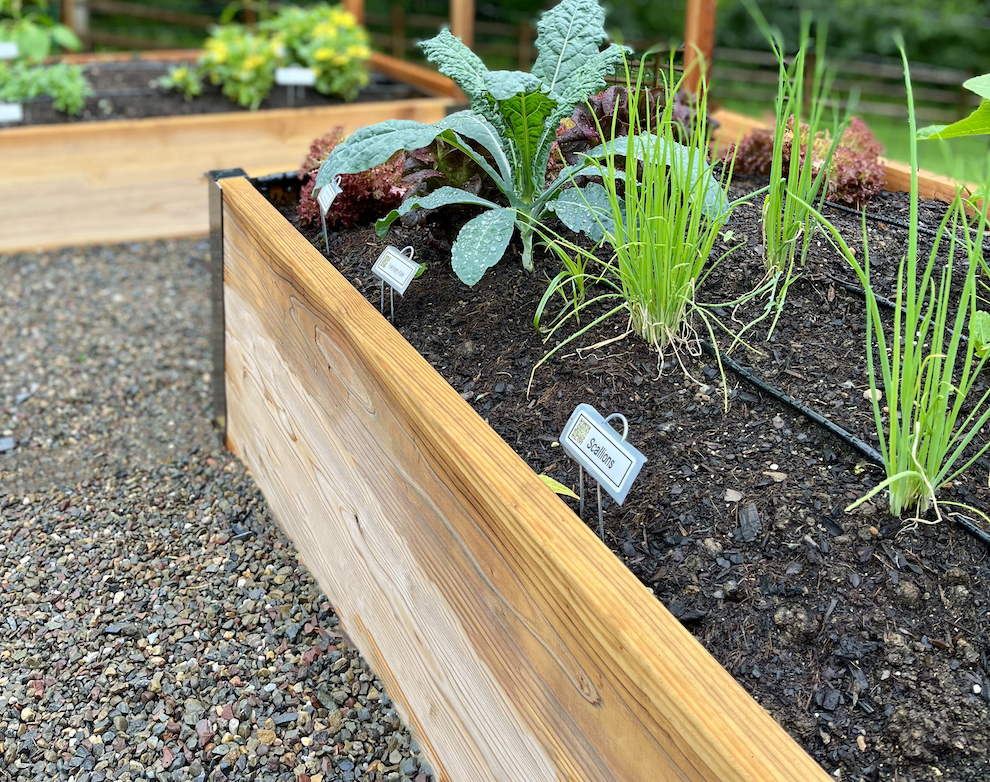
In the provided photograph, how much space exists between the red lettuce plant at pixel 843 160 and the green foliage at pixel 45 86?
2.82 metres

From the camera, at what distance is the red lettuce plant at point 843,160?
→ 179cm

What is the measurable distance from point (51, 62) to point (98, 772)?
3.76 m

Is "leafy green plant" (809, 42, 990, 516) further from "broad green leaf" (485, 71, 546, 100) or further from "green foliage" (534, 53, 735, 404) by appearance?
"broad green leaf" (485, 71, 546, 100)

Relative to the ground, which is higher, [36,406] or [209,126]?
[209,126]

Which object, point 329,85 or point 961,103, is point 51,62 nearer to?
point 329,85

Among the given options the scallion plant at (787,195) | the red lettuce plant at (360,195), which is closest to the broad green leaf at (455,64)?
the red lettuce plant at (360,195)

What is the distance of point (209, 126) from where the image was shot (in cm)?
347

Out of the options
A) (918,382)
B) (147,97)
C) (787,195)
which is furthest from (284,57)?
(918,382)

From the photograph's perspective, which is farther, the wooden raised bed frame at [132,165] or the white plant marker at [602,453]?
the wooden raised bed frame at [132,165]

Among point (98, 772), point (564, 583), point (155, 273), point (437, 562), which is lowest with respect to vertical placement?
point (98, 772)

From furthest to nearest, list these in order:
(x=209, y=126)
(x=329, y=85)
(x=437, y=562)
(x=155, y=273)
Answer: (x=329, y=85) → (x=209, y=126) → (x=155, y=273) → (x=437, y=562)

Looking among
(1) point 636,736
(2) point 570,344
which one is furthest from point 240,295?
(1) point 636,736

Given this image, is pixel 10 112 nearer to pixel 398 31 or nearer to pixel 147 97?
pixel 147 97

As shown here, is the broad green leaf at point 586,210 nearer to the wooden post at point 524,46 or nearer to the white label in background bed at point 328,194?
the white label in background bed at point 328,194
